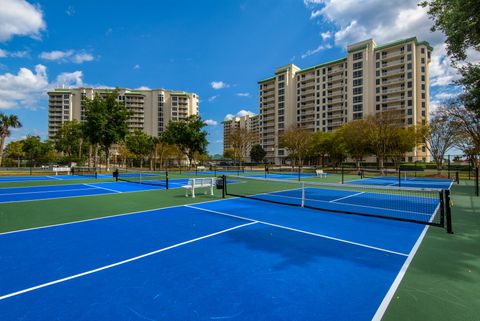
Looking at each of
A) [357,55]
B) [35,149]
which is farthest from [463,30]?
[35,149]

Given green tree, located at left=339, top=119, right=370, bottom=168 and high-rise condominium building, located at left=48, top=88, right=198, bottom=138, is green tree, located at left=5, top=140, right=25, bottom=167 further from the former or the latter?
green tree, located at left=339, top=119, right=370, bottom=168

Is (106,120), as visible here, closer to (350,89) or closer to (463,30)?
(463,30)

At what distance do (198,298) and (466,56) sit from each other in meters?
17.2

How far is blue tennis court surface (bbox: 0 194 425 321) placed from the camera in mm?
3463

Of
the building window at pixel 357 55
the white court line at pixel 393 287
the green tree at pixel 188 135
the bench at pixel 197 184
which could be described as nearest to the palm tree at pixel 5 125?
the green tree at pixel 188 135

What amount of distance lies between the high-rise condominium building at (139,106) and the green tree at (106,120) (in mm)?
88563

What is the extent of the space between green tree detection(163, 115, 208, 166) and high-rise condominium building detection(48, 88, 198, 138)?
264 feet

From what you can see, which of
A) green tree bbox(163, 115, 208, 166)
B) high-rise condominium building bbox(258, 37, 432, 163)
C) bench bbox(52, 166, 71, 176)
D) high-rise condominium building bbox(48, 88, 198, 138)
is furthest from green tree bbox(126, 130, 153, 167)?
high-rise condominium building bbox(48, 88, 198, 138)

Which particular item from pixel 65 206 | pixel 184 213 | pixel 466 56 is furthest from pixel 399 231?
pixel 65 206

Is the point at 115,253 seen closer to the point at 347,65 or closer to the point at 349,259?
the point at 349,259

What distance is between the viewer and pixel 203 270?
467cm

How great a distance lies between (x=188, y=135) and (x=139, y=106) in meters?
93.7

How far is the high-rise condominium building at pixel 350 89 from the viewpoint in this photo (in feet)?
242

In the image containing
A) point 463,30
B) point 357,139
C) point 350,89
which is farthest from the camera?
point 350,89
